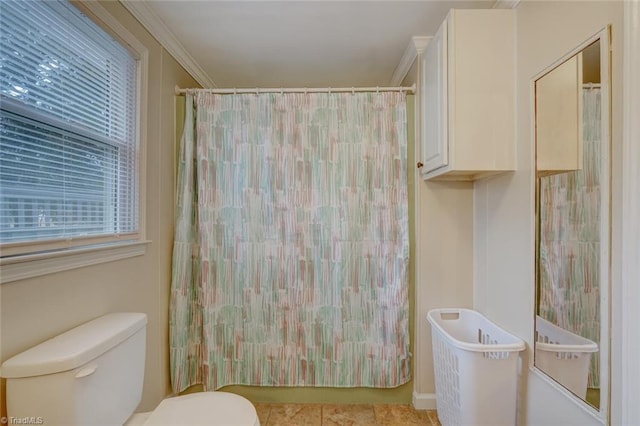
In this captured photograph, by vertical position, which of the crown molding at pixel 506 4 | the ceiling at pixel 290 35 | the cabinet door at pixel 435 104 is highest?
the ceiling at pixel 290 35

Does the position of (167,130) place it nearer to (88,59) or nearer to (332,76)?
(88,59)

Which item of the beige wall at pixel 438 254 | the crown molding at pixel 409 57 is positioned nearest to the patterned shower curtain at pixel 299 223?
the beige wall at pixel 438 254

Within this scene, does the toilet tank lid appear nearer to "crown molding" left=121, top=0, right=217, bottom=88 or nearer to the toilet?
the toilet

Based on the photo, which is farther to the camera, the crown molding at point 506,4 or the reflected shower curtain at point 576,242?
the crown molding at point 506,4

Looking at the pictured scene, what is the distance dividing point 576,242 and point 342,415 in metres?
1.62

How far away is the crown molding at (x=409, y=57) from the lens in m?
1.82

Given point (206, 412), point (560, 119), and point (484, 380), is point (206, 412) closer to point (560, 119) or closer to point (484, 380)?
point (484, 380)

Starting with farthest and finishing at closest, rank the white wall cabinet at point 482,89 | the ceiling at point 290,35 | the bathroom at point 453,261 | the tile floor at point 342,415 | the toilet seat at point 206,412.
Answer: the tile floor at point 342,415 → the ceiling at point 290,35 → the white wall cabinet at point 482,89 → the toilet seat at point 206,412 → the bathroom at point 453,261

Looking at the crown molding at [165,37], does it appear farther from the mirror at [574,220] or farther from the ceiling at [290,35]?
the mirror at [574,220]

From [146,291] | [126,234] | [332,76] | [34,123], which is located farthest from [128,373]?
[332,76]

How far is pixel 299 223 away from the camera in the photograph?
6.29 feet

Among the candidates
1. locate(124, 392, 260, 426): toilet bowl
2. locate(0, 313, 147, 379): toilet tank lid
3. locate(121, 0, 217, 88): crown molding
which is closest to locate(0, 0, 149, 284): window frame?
locate(121, 0, 217, 88): crown molding

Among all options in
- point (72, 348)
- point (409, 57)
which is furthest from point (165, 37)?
point (72, 348)

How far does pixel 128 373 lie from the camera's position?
4.00 ft
